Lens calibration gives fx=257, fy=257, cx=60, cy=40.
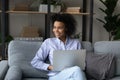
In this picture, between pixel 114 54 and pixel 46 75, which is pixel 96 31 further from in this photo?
pixel 46 75

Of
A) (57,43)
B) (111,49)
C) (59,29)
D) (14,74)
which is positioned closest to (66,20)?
(59,29)

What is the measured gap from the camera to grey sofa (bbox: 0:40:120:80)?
2.62 meters

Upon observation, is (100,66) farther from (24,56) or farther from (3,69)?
(3,69)

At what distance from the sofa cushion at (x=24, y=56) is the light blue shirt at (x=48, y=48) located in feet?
0.25

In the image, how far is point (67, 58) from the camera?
2369 mm

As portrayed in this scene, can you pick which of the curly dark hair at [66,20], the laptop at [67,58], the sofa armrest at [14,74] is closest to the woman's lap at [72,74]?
the laptop at [67,58]

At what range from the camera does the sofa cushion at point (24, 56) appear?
2633mm

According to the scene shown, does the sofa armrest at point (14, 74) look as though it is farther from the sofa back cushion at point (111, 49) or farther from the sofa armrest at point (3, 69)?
the sofa back cushion at point (111, 49)

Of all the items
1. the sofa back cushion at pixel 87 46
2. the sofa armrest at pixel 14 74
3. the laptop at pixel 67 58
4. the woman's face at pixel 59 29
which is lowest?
the sofa armrest at pixel 14 74

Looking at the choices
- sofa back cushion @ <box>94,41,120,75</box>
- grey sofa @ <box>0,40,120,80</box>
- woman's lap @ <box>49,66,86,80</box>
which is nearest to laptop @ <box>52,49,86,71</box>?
woman's lap @ <box>49,66,86,80</box>

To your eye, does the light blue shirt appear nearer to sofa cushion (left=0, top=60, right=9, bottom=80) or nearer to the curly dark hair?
the curly dark hair

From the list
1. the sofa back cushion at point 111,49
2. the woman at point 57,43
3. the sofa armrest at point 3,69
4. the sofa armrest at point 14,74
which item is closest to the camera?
the sofa armrest at point 14,74

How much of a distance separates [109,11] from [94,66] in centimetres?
170

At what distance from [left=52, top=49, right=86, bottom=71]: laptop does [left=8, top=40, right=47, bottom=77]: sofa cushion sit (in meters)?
0.32
